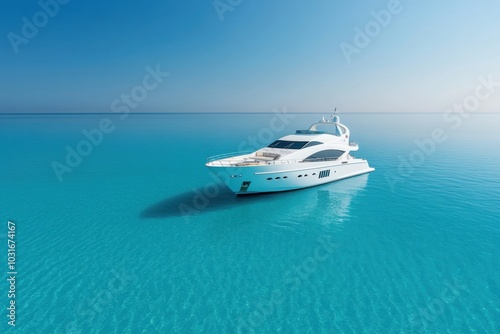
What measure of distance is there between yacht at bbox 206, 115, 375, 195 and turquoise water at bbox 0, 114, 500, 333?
1.23m

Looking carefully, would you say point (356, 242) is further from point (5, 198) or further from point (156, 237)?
point (5, 198)

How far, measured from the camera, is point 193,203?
1984 centimetres

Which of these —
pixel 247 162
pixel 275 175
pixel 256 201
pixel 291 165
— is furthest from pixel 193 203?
pixel 291 165

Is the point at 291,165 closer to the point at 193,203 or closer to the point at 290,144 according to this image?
the point at 290,144


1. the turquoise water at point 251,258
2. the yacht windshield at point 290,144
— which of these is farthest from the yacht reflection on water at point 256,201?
the yacht windshield at point 290,144

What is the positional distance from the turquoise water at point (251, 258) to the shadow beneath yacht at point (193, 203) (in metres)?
0.14

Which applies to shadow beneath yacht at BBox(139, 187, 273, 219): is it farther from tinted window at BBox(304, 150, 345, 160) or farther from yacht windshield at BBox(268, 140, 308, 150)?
tinted window at BBox(304, 150, 345, 160)

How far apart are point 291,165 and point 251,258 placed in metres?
10.3

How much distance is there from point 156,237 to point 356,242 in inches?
442

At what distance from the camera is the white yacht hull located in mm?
19719

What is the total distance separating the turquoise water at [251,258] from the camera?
9.22 m

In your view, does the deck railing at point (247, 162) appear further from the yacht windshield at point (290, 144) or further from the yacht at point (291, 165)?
the yacht windshield at point (290, 144)

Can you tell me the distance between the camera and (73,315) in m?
9.22

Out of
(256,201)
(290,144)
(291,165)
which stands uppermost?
(290,144)
